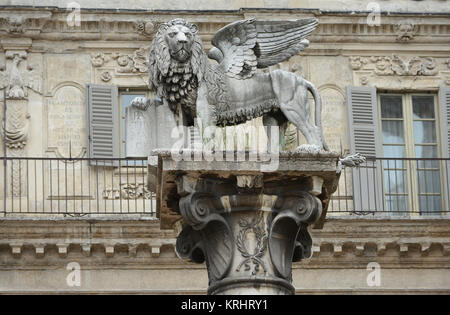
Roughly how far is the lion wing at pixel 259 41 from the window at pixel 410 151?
1047 centimetres

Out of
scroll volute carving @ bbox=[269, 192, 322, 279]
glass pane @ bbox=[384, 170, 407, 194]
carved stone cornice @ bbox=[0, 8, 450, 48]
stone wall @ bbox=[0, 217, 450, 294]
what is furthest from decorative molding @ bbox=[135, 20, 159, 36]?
scroll volute carving @ bbox=[269, 192, 322, 279]

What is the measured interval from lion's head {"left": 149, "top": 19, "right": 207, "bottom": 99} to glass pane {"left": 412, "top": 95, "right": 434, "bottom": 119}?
12223 mm

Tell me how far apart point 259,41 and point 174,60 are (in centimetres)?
120

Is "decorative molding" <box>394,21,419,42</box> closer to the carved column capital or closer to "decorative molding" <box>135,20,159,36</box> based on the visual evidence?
"decorative molding" <box>135,20,159,36</box>

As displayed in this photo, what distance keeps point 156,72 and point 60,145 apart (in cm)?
1127

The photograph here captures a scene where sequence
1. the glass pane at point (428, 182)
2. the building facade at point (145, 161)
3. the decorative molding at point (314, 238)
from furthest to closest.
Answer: the glass pane at point (428, 182), the building facade at point (145, 161), the decorative molding at point (314, 238)

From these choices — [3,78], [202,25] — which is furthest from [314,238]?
[3,78]

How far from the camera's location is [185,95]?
2059 cm

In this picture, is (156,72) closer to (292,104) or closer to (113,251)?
(292,104)

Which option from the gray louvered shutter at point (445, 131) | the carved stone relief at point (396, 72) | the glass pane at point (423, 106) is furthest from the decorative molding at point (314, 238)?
the carved stone relief at point (396, 72)

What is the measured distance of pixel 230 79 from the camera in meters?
20.9

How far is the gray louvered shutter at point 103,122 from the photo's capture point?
31.6 meters

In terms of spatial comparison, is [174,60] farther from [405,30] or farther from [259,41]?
[405,30]

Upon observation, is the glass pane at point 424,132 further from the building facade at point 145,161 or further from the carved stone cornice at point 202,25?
the carved stone cornice at point 202,25
